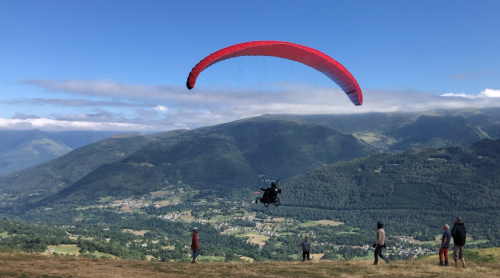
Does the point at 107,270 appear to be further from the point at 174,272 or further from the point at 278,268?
the point at 278,268

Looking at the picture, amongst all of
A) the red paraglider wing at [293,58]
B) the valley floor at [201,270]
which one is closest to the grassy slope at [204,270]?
the valley floor at [201,270]

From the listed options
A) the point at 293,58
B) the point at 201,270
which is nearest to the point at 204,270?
the point at 201,270

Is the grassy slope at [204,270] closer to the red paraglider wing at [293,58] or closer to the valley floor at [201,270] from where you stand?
the valley floor at [201,270]

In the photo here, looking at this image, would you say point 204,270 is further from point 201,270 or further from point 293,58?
point 293,58

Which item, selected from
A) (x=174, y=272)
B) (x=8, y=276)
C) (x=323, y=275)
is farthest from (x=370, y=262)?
(x=8, y=276)

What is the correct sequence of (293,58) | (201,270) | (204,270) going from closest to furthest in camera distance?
1. (204,270)
2. (201,270)
3. (293,58)

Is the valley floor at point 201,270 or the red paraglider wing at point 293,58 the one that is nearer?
the valley floor at point 201,270

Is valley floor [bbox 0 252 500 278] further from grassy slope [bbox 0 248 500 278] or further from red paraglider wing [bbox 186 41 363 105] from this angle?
red paraglider wing [bbox 186 41 363 105]

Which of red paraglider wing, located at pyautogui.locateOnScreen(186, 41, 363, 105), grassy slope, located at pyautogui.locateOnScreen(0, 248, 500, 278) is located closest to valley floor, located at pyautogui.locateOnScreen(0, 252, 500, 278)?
grassy slope, located at pyautogui.locateOnScreen(0, 248, 500, 278)
